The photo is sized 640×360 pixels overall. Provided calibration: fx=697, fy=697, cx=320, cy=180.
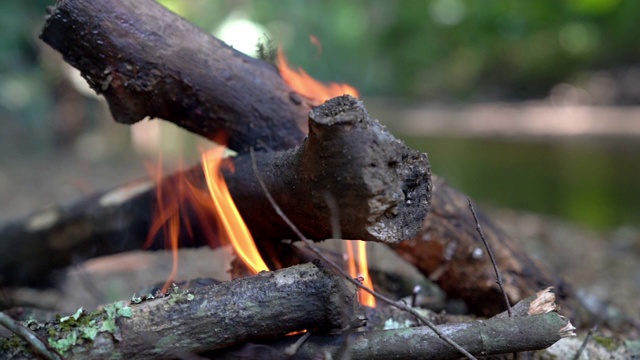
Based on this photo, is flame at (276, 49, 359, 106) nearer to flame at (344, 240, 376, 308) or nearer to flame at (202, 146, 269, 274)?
flame at (202, 146, 269, 274)

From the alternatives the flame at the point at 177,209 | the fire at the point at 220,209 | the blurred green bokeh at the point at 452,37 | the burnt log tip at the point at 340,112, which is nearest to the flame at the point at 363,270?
the fire at the point at 220,209

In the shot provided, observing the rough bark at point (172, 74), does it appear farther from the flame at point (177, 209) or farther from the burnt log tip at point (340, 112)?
the burnt log tip at point (340, 112)

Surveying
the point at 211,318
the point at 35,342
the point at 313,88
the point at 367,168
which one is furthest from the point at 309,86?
the point at 35,342

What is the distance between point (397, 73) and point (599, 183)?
33.3 feet

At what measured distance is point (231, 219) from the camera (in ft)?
8.27

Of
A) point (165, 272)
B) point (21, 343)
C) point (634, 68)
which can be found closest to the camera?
point (21, 343)

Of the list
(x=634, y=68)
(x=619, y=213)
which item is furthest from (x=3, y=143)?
(x=634, y=68)

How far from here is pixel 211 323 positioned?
6.14ft

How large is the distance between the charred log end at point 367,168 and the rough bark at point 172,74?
792 millimetres

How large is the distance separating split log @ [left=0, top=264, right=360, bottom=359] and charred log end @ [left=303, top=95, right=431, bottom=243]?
201 millimetres

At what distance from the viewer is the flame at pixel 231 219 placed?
8.07ft

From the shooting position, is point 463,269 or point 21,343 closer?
point 21,343

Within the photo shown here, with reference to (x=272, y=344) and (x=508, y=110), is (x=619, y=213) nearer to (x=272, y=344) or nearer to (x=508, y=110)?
(x=272, y=344)

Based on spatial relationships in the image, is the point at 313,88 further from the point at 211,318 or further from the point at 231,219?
the point at 211,318
